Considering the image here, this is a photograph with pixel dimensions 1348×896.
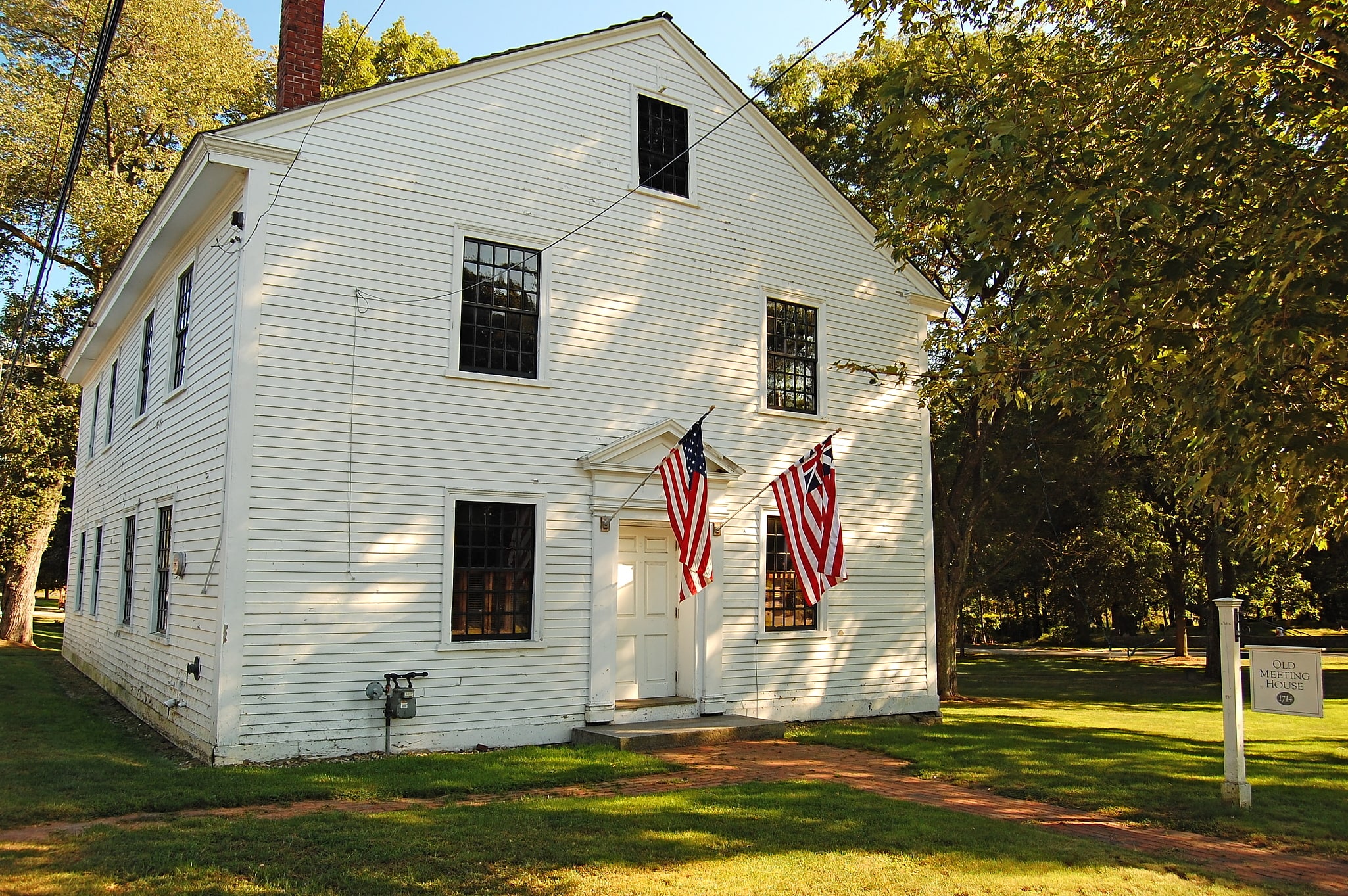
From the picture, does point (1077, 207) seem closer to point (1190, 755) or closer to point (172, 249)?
point (1190, 755)

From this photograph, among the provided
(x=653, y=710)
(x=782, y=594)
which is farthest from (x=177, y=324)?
(x=782, y=594)

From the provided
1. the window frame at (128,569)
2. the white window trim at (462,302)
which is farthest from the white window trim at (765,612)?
the window frame at (128,569)

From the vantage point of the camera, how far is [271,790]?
8.46m

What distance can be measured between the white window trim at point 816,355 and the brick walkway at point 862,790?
4.67 metres

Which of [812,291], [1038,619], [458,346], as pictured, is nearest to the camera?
[458,346]

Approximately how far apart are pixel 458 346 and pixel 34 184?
21.0 meters

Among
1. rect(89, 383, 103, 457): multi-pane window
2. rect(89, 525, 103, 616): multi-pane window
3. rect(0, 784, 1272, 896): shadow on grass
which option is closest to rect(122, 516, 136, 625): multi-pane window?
rect(89, 525, 103, 616): multi-pane window

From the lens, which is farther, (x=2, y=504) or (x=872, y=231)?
(x=2, y=504)

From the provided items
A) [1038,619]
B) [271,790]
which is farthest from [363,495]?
[1038,619]

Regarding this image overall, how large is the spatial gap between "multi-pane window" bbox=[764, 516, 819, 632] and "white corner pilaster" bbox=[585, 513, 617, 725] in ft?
8.21

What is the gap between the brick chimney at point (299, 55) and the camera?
12180 millimetres

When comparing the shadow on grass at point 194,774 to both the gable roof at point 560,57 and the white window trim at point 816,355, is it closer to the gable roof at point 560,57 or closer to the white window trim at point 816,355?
the white window trim at point 816,355

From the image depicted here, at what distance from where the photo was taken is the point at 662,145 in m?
13.8

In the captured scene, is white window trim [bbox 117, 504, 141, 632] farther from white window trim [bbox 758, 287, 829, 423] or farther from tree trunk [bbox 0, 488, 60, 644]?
tree trunk [bbox 0, 488, 60, 644]
